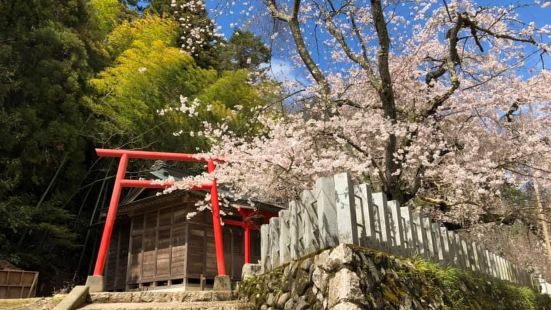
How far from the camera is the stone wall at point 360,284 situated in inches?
148

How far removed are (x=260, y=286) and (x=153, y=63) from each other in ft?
33.7

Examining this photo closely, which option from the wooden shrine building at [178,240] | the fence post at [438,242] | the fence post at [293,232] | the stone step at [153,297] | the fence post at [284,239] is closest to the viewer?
the fence post at [293,232]

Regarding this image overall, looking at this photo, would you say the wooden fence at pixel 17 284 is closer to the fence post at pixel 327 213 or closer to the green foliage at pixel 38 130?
the green foliage at pixel 38 130

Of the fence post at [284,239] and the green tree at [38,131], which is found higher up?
the green tree at [38,131]

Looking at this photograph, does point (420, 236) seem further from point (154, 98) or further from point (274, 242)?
point (154, 98)

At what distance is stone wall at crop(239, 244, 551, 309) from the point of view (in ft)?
12.3

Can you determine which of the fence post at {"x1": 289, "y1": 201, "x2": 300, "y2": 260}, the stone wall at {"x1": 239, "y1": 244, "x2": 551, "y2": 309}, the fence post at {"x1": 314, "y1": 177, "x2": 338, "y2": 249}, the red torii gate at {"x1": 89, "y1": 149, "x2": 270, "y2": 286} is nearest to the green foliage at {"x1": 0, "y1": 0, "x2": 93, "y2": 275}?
the red torii gate at {"x1": 89, "y1": 149, "x2": 270, "y2": 286}

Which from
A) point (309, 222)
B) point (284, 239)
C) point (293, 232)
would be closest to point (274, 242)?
point (284, 239)

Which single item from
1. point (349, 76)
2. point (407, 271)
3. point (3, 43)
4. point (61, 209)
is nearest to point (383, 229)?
point (407, 271)

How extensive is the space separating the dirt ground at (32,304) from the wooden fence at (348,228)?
2.78 m

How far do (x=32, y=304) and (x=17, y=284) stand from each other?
5.20 meters

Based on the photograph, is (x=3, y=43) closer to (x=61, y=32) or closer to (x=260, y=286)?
(x=61, y=32)

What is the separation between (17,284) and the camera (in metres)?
10.3

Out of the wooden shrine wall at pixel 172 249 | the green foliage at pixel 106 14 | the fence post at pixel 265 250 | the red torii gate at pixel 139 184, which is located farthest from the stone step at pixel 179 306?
the green foliage at pixel 106 14
